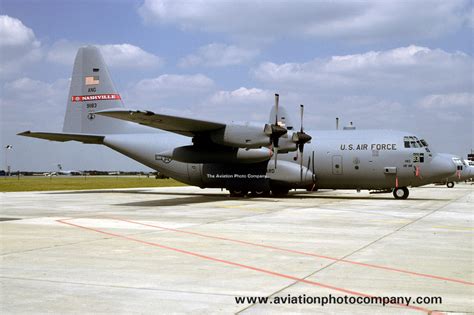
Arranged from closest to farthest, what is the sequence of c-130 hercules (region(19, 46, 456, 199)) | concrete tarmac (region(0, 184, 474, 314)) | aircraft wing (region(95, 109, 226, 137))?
concrete tarmac (region(0, 184, 474, 314)), aircraft wing (region(95, 109, 226, 137)), c-130 hercules (region(19, 46, 456, 199))

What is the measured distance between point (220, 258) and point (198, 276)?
1.65 meters

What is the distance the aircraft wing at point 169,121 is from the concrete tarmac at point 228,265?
7.66 meters

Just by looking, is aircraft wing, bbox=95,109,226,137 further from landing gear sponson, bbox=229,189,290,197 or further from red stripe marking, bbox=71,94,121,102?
red stripe marking, bbox=71,94,121,102

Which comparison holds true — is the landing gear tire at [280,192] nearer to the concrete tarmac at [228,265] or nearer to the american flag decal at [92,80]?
the american flag decal at [92,80]

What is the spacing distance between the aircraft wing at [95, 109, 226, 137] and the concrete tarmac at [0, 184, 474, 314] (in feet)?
25.1

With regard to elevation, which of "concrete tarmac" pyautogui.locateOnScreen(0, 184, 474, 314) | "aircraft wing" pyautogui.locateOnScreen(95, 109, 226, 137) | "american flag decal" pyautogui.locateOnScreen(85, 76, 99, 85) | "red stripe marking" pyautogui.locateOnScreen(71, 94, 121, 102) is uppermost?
"american flag decal" pyautogui.locateOnScreen(85, 76, 99, 85)

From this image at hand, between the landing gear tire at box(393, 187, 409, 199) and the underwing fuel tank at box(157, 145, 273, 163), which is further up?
the underwing fuel tank at box(157, 145, 273, 163)

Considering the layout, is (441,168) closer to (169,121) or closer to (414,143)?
(414,143)

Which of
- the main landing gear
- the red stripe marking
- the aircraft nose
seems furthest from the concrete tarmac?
the red stripe marking

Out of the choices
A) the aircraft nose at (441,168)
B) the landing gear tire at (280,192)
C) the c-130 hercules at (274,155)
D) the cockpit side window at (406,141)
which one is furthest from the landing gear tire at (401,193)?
the landing gear tire at (280,192)

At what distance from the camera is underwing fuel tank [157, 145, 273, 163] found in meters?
28.3

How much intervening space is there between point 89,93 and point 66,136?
4.04 m

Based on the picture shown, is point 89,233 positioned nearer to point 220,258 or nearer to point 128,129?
point 220,258

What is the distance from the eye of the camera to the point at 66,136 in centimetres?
3180
